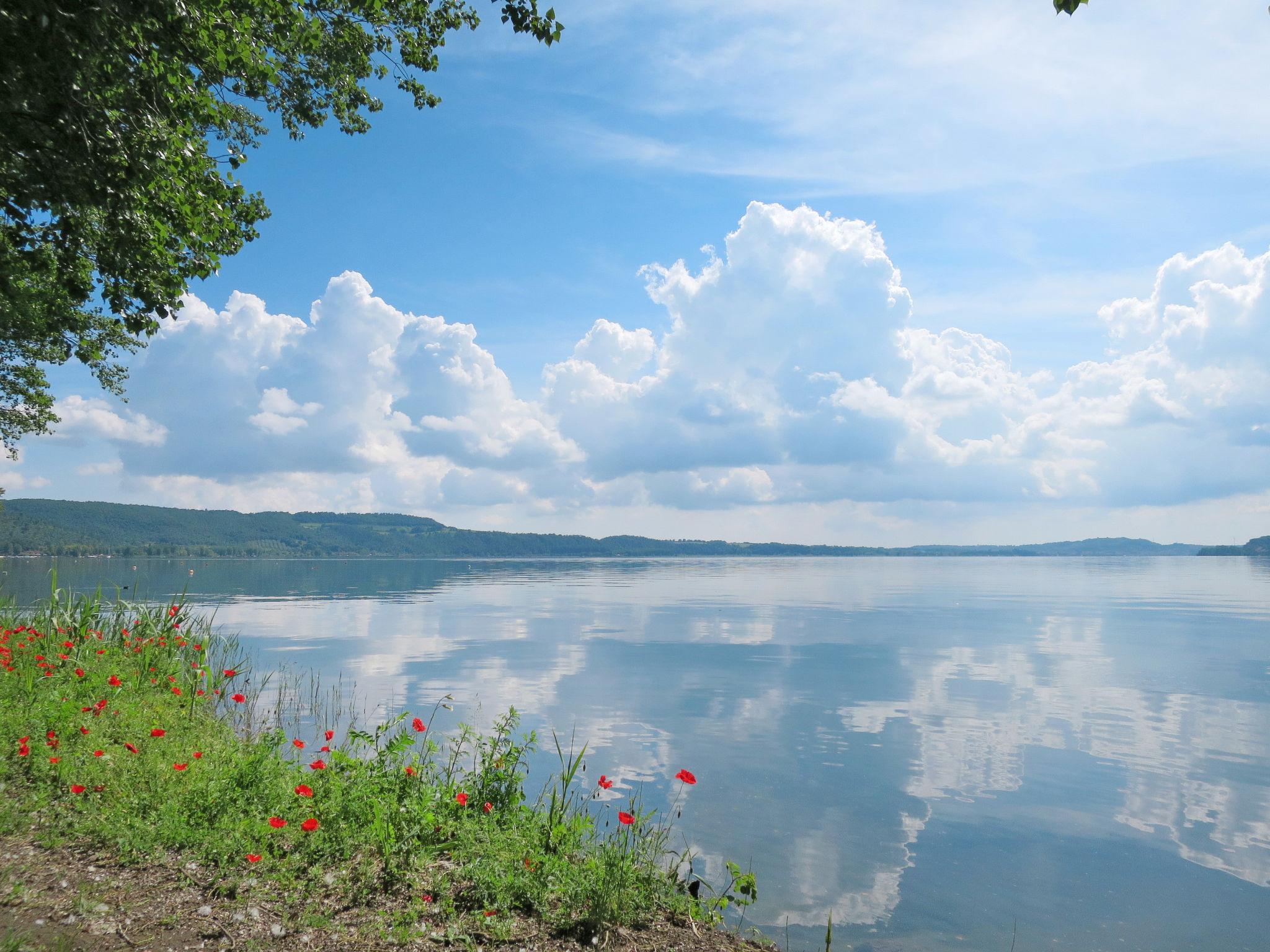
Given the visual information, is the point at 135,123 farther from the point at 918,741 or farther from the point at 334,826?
the point at 918,741

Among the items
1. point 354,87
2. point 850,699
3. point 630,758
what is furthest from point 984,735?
point 354,87

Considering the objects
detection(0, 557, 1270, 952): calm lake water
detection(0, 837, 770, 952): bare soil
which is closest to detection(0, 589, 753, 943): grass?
detection(0, 837, 770, 952): bare soil

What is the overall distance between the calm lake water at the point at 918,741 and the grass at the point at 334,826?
315 cm

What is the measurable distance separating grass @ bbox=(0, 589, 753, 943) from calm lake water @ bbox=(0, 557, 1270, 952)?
10.3 feet

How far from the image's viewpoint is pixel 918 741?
17.9 m

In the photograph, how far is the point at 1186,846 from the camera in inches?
476

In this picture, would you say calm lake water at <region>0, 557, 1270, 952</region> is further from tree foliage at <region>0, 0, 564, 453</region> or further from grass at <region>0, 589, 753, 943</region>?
tree foliage at <region>0, 0, 564, 453</region>

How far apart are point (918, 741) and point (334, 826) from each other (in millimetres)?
14381

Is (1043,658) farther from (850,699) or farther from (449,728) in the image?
(449,728)

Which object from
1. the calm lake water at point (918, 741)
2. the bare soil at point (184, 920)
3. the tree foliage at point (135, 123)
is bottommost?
the calm lake water at point (918, 741)

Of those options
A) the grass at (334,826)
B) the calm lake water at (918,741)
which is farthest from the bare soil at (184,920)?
the calm lake water at (918,741)

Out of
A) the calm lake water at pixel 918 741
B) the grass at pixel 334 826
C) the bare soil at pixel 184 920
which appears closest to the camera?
the bare soil at pixel 184 920

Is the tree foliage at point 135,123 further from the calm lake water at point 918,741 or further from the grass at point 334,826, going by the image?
the calm lake water at point 918,741

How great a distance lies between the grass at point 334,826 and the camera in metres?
6.93
